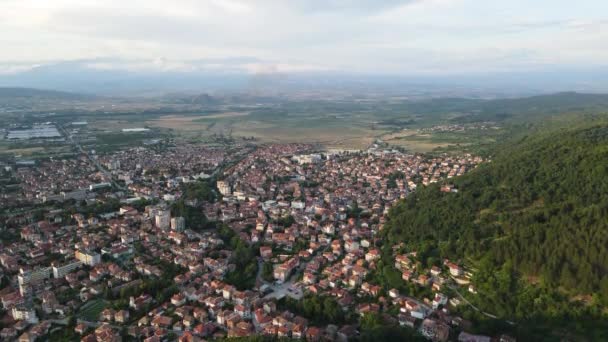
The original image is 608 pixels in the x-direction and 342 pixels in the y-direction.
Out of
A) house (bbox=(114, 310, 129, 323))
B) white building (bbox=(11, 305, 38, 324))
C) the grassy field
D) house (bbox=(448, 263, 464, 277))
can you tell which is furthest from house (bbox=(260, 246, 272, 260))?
white building (bbox=(11, 305, 38, 324))

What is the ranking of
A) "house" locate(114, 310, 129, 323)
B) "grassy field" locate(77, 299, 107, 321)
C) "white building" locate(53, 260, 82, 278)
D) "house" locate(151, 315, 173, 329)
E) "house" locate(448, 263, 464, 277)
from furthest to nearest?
"white building" locate(53, 260, 82, 278), "house" locate(448, 263, 464, 277), "grassy field" locate(77, 299, 107, 321), "house" locate(114, 310, 129, 323), "house" locate(151, 315, 173, 329)

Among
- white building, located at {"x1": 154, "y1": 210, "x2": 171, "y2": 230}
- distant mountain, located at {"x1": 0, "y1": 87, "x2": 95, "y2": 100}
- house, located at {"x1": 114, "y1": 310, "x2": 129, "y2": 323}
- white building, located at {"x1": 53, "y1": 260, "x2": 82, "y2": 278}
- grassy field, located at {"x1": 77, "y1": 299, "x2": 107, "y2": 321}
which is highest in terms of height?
distant mountain, located at {"x1": 0, "y1": 87, "x2": 95, "y2": 100}

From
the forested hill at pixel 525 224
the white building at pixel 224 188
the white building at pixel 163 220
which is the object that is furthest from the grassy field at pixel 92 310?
the white building at pixel 224 188

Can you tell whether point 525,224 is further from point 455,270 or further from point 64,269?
point 64,269

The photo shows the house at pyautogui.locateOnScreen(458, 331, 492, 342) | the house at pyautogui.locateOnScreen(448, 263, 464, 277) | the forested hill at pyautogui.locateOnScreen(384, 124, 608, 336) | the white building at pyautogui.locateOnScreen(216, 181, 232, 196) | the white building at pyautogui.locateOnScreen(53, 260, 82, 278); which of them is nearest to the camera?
the house at pyautogui.locateOnScreen(458, 331, 492, 342)

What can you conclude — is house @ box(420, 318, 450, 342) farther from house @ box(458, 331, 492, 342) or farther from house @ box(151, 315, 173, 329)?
house @ box(151, 315, 173, 329)

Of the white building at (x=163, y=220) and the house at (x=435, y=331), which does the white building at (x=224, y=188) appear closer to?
the white building at (x=163, y=220)

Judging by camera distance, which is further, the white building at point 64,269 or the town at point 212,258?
the white building at point 64,269
